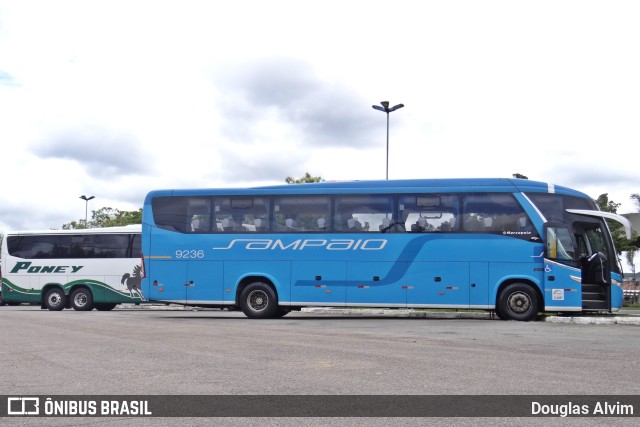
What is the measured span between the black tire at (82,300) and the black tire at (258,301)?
12.2 meters

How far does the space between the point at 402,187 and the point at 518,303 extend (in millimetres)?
4234

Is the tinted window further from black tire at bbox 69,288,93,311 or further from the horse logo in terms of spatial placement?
black tire at bbox 69,288,93,311

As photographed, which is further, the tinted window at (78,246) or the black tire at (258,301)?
the tinted window at (78,246)

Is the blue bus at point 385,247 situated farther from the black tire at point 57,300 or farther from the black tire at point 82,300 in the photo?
the black tire at point 57,300

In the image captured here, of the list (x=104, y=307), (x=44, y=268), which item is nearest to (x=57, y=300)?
(x=44, y=268)

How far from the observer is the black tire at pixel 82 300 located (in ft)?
101

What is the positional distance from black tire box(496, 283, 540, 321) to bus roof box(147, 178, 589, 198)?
253 cm

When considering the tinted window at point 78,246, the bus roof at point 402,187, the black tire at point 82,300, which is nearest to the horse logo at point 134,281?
the tinted window at point 78,246

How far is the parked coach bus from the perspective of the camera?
1203 inches

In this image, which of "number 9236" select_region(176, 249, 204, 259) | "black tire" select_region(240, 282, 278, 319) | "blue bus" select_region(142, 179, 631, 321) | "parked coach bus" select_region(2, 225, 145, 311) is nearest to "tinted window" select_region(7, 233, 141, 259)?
"parked coach bus" select_region(2, 225, 145, 311)

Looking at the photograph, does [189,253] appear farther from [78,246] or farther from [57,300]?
[57,300]

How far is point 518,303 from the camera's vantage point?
19.0 m

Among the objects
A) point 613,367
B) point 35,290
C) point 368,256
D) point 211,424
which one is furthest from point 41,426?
point 35,290

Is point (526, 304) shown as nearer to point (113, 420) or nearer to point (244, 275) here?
point (244, 275)
